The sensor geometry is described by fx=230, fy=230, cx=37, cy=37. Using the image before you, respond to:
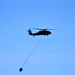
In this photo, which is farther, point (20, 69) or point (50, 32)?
point (50, 32)

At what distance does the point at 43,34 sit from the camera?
212 ft

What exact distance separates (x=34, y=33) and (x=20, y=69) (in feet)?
56.6

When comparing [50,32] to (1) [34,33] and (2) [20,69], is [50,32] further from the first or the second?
(2) [20,69]

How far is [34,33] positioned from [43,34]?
13.6ft

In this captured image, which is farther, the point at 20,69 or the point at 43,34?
the point at 43,34

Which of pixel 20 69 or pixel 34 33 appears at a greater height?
pixel 34 33

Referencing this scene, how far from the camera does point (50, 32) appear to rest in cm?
6450

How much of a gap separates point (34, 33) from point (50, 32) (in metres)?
5.73

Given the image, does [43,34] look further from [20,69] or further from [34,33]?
[20,69]

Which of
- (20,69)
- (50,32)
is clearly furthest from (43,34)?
(20,69)

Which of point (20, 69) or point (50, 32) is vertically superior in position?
point (50, 32)

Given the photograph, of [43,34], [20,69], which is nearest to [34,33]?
[43,34]

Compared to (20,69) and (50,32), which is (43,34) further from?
(20,69)

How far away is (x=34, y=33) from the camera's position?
68.0m
